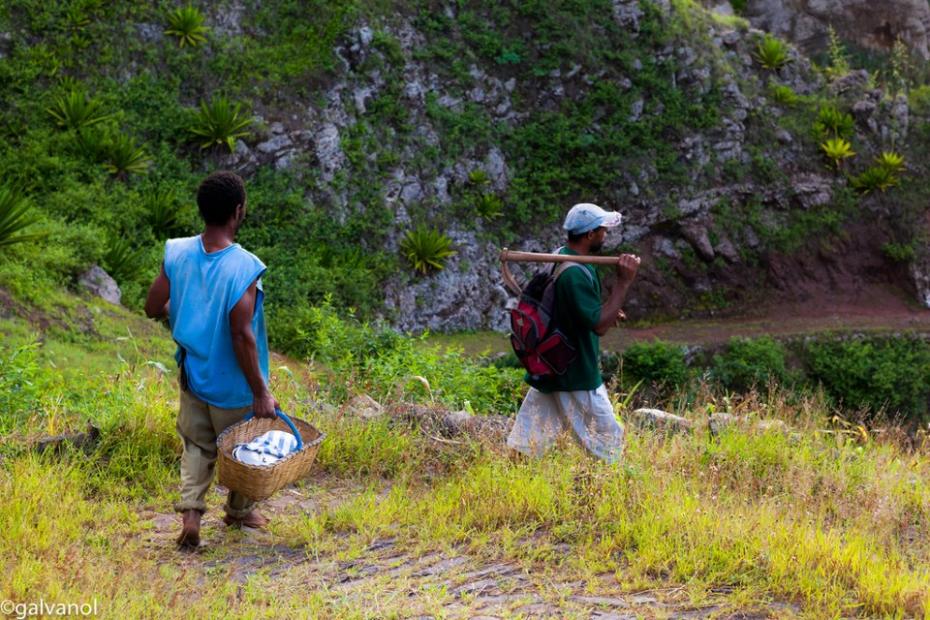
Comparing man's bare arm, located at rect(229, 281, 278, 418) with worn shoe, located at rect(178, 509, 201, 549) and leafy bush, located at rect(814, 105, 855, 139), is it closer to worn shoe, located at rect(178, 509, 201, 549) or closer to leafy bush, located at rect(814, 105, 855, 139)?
worn shoe, located at rect(178, 509, 201, 549)

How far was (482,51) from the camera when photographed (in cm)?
1980


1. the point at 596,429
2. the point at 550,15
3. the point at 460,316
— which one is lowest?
the point at 460,316

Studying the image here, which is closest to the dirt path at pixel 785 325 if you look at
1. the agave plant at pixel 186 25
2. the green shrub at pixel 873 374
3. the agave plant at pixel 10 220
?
the green shrub at pixel 873 374

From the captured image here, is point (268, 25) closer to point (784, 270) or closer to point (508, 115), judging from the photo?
point (508, 115)

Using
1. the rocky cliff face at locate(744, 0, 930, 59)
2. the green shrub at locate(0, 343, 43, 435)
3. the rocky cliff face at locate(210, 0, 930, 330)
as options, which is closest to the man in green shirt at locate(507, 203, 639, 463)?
the green shrub at locate(0, 343, 43, 435)

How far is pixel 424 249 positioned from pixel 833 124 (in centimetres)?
999

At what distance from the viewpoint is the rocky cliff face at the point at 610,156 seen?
693 inches

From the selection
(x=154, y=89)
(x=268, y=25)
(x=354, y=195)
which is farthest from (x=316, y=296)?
(x=268, y=25)

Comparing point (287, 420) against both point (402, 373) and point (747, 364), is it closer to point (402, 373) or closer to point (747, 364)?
point (402, 373)

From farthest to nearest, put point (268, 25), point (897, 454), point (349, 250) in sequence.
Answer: point (268, 25), point (349, 250), point (897, 454)

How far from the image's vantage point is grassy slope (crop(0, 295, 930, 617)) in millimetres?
3945

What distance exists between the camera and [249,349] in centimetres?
443

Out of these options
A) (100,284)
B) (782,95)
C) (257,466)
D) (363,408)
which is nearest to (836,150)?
(782,95)

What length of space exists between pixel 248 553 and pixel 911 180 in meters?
20.4
